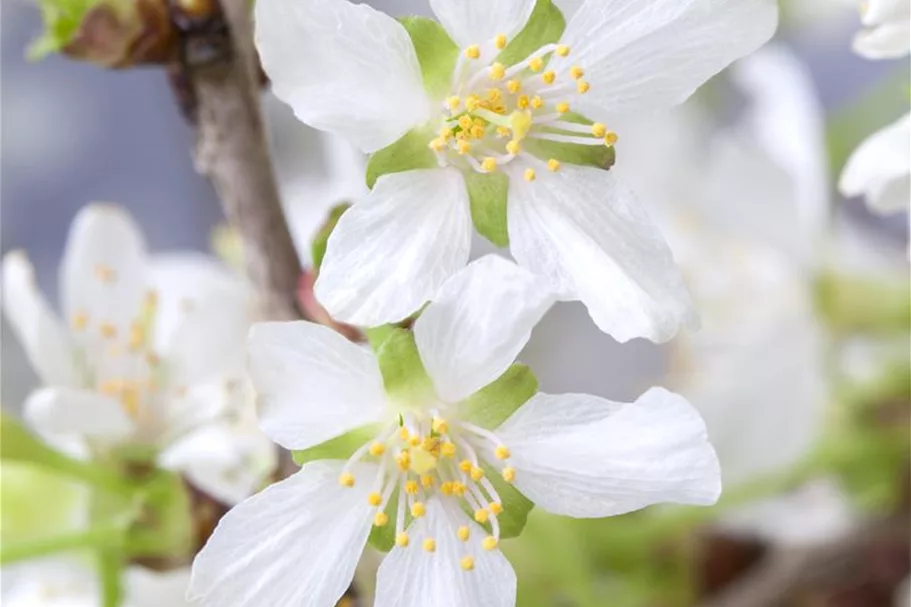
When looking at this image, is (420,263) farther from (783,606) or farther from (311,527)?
(783,606)

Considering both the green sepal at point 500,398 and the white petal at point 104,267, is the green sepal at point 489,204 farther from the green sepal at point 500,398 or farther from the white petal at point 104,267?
the white petal at point 104,267

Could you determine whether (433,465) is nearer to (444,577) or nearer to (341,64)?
(444,577)

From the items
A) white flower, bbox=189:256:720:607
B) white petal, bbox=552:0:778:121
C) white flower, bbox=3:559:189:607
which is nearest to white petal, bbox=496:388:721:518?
white flower, bbox=189:256:720:607

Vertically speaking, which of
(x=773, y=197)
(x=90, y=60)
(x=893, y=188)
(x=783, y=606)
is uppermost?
(x=90, y=60)

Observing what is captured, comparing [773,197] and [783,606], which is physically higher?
[773,197]

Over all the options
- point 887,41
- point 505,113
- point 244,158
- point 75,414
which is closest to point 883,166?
point 887,41

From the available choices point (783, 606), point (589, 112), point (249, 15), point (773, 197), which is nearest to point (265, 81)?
point (249, 15)
